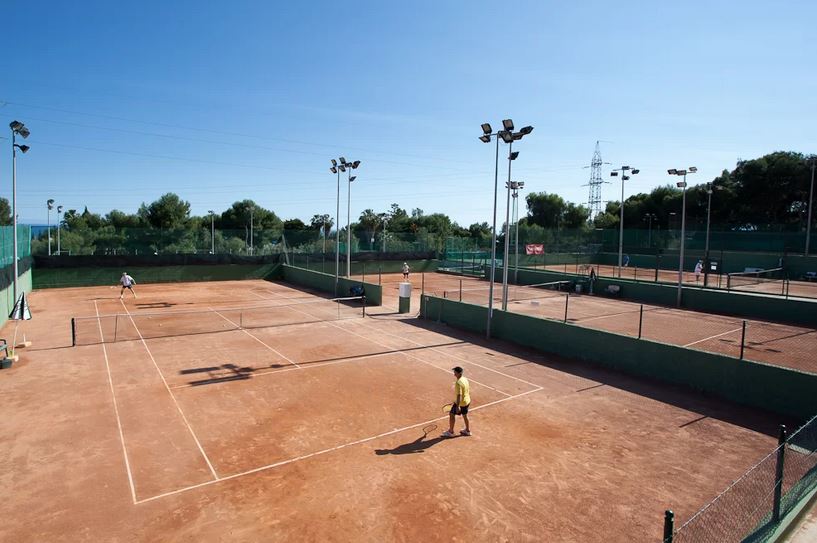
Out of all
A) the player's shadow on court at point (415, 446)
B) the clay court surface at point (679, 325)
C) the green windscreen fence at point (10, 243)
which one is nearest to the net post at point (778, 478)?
the player's shadow on court at point (415, 446)

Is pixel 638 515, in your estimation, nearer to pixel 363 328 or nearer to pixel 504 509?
pixel 504 509

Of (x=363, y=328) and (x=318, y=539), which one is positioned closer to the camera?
(x=318, y=539)

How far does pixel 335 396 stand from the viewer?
13289 millimetres

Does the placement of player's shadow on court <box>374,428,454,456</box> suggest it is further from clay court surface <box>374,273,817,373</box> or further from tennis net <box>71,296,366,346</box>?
tennis net <box>71,296,366,346</box>

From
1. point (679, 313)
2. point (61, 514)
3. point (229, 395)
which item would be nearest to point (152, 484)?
point (61, 514)

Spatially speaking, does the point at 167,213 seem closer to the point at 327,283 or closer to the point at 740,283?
the point at 327,283

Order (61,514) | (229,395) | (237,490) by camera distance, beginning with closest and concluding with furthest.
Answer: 1. (61,514)
2. (237,490)
3. (229,395)

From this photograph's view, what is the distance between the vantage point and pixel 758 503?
26.0ft

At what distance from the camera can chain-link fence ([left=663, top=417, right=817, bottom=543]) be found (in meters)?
6.86

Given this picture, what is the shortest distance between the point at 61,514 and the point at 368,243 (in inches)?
1761

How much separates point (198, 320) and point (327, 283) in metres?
12.0

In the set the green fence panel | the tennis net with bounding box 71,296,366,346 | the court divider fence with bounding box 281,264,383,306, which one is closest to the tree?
the court divider fence with bounding box 281,264,383,306

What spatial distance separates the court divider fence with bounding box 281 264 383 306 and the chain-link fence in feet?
69.3

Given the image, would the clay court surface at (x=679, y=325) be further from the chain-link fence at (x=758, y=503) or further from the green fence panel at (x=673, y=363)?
the chain-link fence at (x=758, y=503)
